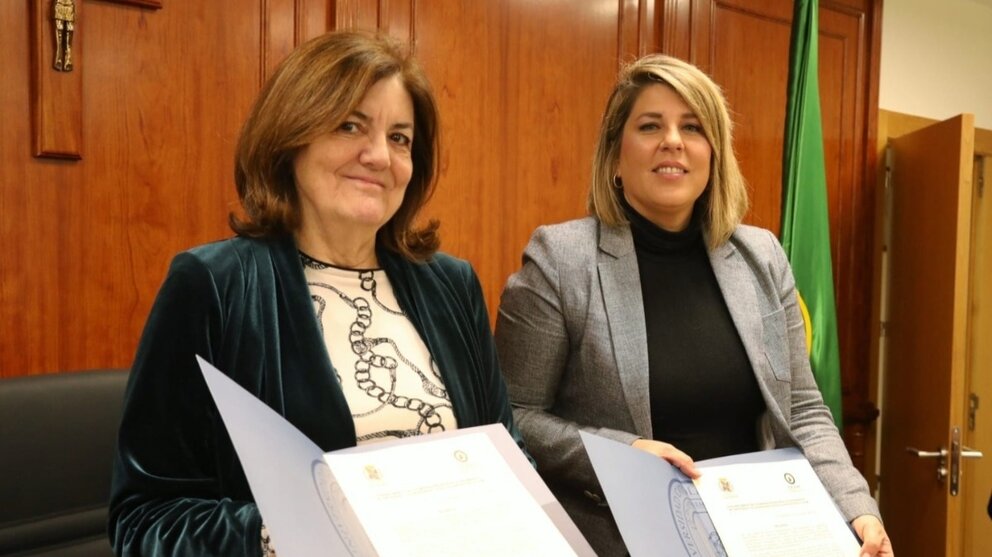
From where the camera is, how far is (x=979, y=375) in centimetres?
394

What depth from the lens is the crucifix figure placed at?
69.0 inches

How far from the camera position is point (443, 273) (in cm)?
129

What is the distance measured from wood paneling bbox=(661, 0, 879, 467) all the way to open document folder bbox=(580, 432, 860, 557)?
216 cm

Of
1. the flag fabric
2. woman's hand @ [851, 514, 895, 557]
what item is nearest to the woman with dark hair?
woman's hand @ [851, 514, 895, 557]

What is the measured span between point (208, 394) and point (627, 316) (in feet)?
2.31

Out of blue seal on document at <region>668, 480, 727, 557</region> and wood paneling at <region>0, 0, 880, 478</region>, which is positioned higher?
wood paneling at <region>0, 0, 880, 478</region>

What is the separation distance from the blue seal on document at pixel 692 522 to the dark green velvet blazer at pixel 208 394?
0.31 metres

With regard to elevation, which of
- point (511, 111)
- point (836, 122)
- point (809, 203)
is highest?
point (836, 122)

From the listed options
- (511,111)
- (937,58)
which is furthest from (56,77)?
(937,58)

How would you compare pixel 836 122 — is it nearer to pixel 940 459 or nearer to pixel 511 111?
pixel 940 459

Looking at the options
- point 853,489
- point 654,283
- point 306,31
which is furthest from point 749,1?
point 853,489

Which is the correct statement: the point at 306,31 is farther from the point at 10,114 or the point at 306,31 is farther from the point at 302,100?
the point at 302,100

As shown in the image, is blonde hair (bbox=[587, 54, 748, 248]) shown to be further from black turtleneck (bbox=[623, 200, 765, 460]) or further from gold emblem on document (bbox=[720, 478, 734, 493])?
gold emblem on document (bbox=[720, 478, 734, 493])

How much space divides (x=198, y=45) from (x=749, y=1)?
2.12m
